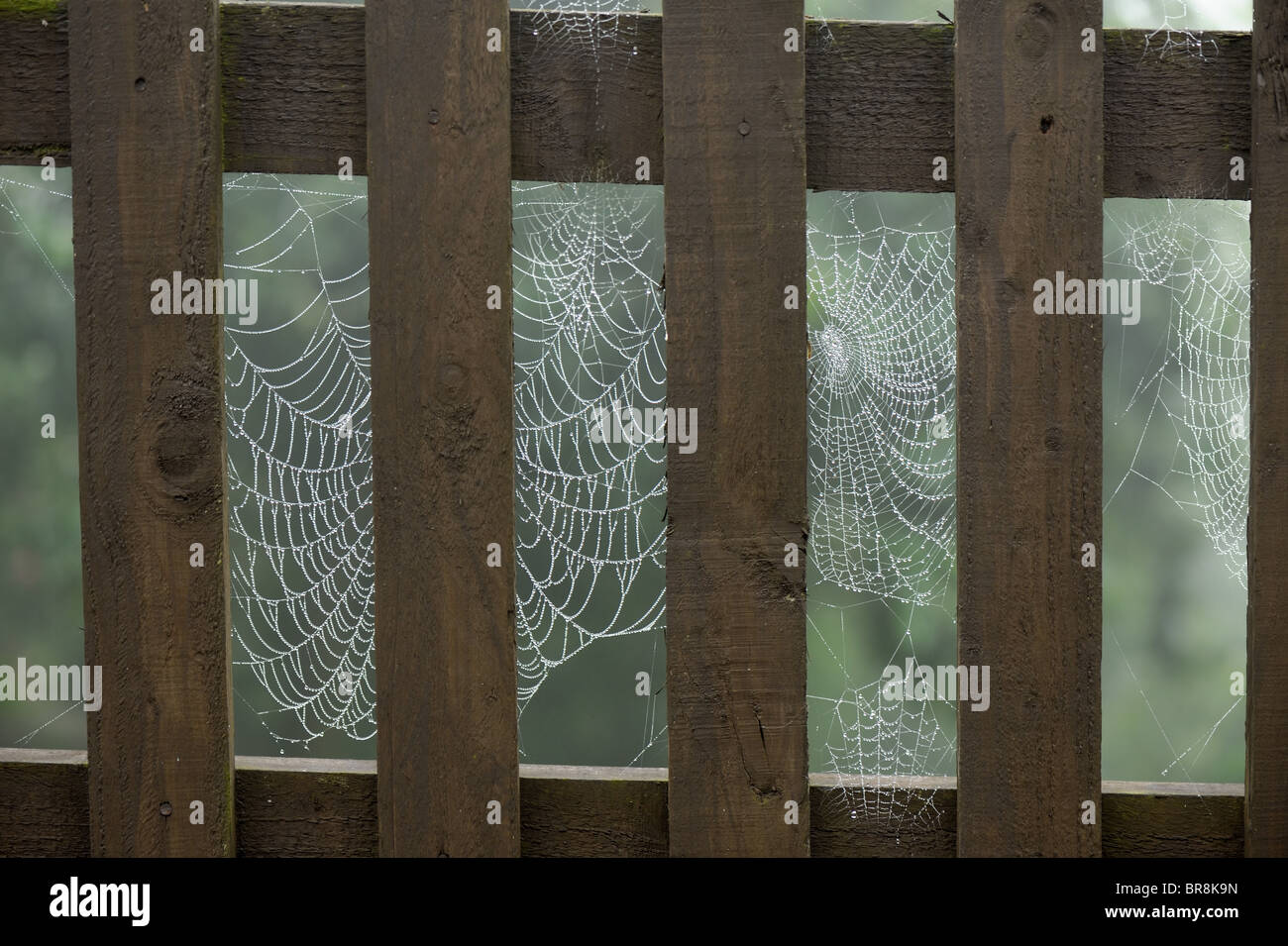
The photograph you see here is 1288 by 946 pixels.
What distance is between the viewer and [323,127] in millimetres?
1642

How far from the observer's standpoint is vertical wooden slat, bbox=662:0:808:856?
159 centimetres

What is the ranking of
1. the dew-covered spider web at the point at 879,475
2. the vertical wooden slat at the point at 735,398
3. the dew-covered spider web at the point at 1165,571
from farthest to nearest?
the dew-covered spider web at the point at 1165,571, the dew-covered spider web at the point at 879,475, the vertical wooden slat at the point at 735,398

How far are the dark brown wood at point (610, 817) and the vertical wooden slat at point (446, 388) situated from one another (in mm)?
94

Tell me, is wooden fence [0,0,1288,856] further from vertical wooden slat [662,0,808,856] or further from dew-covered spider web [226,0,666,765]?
dew-covered spider web [226,0,666,765]

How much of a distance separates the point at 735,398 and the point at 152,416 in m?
0.85

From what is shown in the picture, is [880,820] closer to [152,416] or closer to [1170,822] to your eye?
[1170,822]

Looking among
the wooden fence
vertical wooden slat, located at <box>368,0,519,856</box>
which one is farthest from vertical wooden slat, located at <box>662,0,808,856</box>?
vertical wooden slat, located at <box>368,0,519,856</box>

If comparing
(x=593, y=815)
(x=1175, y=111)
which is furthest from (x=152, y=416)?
(x=1175, y=111)

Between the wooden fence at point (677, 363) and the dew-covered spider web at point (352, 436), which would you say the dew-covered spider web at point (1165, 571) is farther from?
the wooden fence at point (677, 363)

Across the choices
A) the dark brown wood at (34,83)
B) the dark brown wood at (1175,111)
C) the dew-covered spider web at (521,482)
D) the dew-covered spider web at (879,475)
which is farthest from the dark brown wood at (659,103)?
the dew-covered spider web at (521,482)

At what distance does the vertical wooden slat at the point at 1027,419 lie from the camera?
5.26 feet

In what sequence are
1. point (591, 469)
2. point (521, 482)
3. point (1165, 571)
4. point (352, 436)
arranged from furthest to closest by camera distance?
point (1165, 571)
point (591, 469)
point (352, 436)
point (521, 482)

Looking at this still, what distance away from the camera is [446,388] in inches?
63.3
